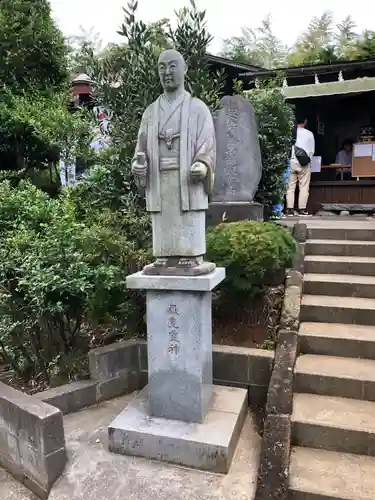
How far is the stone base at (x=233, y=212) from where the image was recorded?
24.1 ft

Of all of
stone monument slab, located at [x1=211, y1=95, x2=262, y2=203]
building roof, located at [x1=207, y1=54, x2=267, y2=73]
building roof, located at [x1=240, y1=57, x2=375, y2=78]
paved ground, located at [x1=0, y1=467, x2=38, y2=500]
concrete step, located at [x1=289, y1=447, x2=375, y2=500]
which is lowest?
paved ground, located at [x1=0, y1=467, x2=38, y2=500]

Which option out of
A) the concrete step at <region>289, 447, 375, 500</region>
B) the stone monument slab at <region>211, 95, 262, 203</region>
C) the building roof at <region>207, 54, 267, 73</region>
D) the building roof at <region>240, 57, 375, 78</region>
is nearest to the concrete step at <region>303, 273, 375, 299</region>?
the stone monument slab at <region>211, 95, 262, 203</region>

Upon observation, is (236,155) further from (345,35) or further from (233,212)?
(345,35)

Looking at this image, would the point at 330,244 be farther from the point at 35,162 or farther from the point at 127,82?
the point at 35,162

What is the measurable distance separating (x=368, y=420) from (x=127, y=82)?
5110 mm

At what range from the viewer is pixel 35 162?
10648mm

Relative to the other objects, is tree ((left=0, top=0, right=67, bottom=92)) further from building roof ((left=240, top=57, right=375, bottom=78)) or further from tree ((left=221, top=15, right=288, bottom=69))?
tree ((left=221, top=15, right=288, bottom=69))

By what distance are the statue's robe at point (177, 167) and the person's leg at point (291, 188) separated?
7852 mm

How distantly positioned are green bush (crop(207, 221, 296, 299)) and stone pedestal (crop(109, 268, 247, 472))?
105 cm

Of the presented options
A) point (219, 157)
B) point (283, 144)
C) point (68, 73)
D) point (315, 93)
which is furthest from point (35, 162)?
point (315, 93)

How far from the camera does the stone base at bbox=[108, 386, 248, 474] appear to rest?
3.57 meters

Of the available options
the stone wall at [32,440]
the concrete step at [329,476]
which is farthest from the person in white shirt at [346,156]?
the stone wall at [32,440]

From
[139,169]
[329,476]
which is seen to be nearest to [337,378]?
[329,476]

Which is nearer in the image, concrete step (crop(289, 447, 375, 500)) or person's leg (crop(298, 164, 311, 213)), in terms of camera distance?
concrete step (crop(289, 447, 375, 500))
